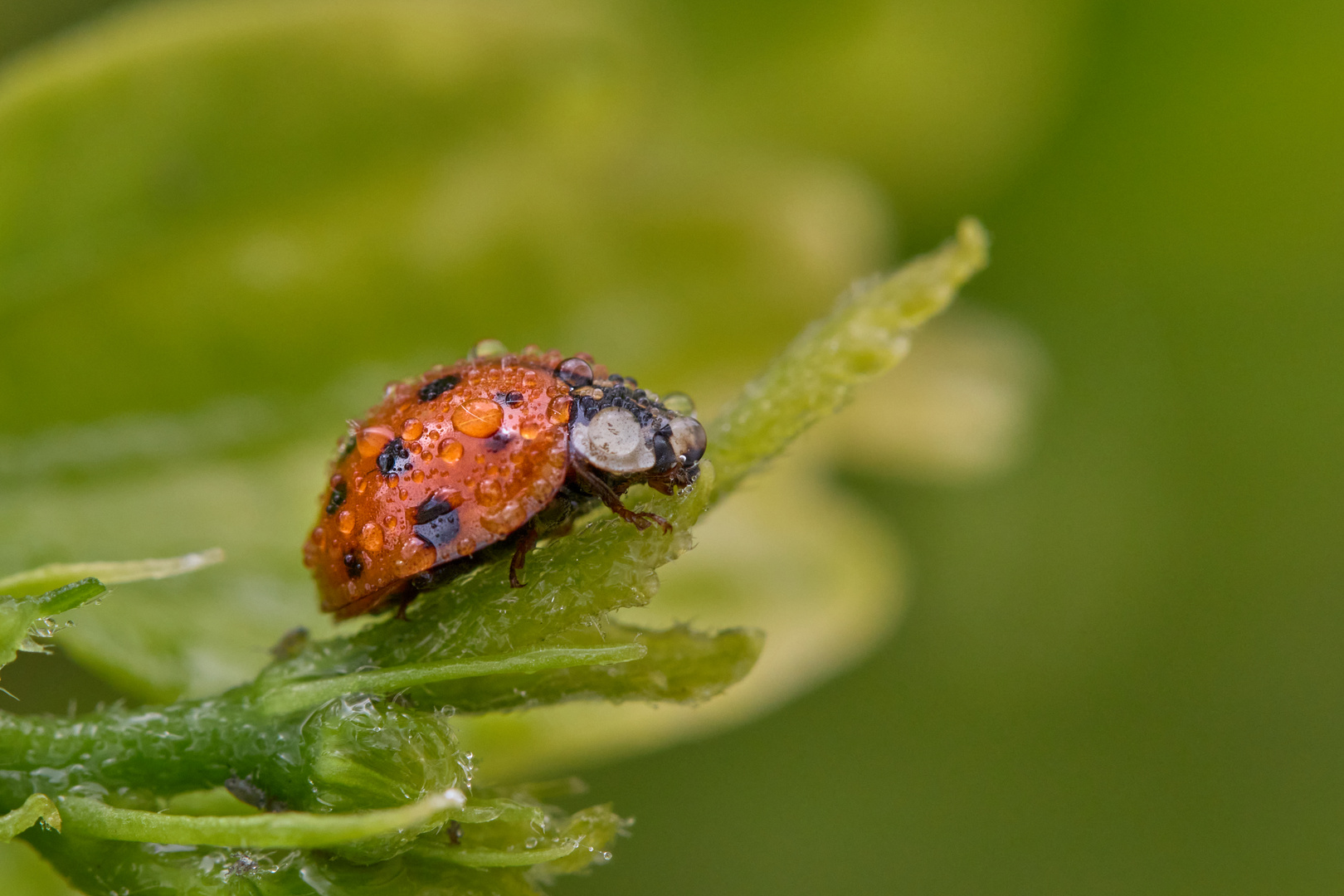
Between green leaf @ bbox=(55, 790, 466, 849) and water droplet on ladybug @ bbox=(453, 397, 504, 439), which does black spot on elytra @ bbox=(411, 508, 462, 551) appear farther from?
green leaf @ bbox=(55, 790, 466, 849)

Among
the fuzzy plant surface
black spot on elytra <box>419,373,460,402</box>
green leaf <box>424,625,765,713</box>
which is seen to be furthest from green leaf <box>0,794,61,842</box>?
black spot on elytra <box>419,373,460,402</box>

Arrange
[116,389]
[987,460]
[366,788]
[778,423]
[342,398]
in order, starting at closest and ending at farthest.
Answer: [366,788] → [778,423] → [116,389] → [342,398] → [987,460]

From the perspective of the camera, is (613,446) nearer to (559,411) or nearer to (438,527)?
(559,411)

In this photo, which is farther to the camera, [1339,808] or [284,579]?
[1339,808]

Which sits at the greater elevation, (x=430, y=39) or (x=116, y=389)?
(x=430, y=39)

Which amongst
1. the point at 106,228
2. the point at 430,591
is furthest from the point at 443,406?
the point at 106,228

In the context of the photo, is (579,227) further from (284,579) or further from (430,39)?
(284,579)
